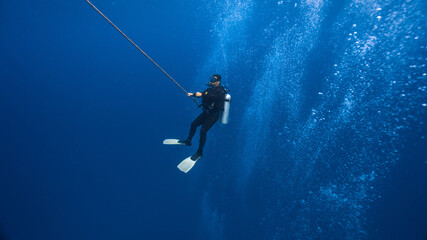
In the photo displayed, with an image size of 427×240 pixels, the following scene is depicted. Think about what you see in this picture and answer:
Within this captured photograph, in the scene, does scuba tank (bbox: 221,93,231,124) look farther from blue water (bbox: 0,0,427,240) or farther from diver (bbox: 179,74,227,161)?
blue water (bbox: 0,0,427,240)

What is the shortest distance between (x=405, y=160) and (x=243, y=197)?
30.9ft

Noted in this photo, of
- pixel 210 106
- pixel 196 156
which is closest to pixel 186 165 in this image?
pixel 196 156

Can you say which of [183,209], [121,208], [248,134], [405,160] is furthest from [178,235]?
[405,160]

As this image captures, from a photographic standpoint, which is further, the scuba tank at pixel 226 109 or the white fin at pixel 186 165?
the scuba tank at pixel 226 109

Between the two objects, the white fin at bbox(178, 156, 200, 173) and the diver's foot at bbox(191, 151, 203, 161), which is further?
the diver's foot at bbox(191, 151, 203, 161)

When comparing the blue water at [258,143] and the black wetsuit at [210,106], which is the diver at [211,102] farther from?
the blue water at [258,143]

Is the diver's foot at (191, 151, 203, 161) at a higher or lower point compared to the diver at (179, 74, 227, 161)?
lower

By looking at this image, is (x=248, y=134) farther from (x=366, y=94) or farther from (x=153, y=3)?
(x=153, y=3)

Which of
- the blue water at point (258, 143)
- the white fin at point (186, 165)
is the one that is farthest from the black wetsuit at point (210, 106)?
the blue water at point (258, 143)

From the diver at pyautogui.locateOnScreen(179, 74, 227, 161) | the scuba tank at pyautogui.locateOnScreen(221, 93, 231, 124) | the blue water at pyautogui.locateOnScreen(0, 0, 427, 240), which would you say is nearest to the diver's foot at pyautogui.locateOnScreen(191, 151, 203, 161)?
the diver at pyautogui.locateOnScreen(179, 74, 227, 161)

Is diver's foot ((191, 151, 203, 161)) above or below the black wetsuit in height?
below

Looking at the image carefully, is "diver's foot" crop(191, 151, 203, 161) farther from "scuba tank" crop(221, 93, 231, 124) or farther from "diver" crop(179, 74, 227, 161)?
"scuba tank" crop(221, 93, 231, 124)

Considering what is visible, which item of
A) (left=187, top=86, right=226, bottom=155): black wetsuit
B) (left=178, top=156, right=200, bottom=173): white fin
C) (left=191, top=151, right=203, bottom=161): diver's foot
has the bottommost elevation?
A: (left=178, top=156, right=200, bottom=173): white fin

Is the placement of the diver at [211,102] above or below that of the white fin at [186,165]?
above
